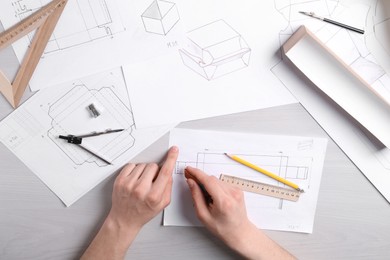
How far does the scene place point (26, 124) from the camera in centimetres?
74

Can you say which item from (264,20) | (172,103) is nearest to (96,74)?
(172,103)

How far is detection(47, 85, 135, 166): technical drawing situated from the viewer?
2.43ft

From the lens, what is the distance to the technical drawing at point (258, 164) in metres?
0.77

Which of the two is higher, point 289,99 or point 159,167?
point 289,99

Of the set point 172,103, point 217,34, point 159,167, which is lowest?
point 159,167

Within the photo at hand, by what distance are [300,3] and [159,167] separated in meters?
0.44

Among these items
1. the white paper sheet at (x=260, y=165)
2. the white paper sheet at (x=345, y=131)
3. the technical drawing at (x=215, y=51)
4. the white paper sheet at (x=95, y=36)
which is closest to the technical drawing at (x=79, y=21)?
the white paper sheet at (x=95, y=36)

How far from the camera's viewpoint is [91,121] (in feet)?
2.46

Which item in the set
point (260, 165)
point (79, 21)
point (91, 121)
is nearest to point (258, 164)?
point (260, 165)

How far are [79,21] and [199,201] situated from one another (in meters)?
0.43

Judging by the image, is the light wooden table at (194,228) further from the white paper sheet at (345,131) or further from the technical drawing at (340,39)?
the technical drawing at (340,39)

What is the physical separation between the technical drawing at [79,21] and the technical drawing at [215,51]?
0.14 metres

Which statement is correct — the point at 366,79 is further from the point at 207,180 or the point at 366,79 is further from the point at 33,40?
the point at 33,40

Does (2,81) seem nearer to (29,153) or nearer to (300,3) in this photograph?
(29,153)
